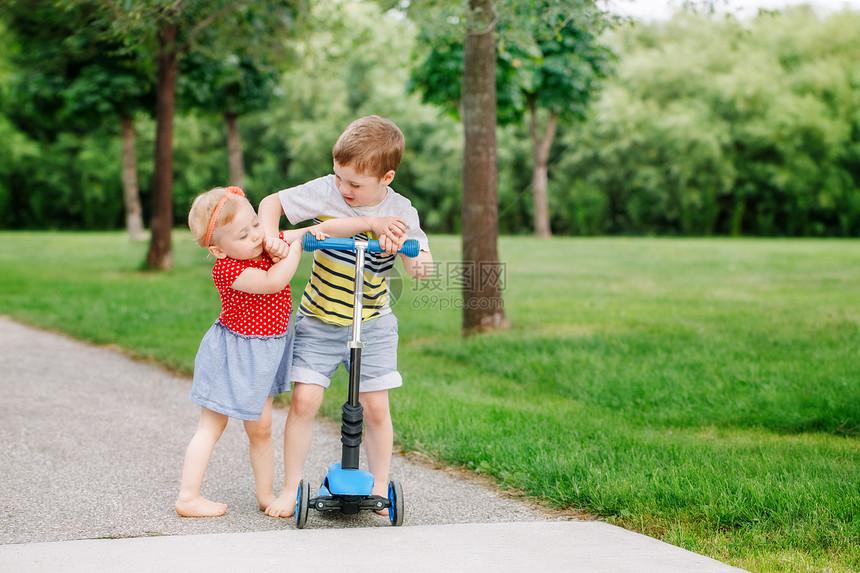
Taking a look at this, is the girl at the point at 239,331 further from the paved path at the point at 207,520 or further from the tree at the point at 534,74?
the tree at the point at 534,74

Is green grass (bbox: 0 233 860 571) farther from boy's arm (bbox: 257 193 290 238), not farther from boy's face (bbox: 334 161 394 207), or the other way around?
boy's face (bbox: 334 161 394 207)

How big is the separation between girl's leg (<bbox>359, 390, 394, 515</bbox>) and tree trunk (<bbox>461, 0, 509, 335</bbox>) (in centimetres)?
435

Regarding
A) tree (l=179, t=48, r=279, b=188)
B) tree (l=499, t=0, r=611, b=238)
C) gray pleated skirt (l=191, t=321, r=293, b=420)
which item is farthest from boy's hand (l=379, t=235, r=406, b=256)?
tree (l=179, t=48, r=279, b=188)

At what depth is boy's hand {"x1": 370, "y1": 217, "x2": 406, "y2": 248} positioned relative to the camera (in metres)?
3.04

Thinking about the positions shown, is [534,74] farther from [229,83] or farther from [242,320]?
[242,320]

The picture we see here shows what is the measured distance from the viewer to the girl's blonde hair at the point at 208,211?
3107mm

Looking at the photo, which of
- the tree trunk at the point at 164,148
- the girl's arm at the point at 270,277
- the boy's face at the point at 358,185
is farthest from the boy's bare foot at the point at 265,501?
the tree trunk at the point at 164,148

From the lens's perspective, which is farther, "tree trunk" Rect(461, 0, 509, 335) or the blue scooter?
"tree trunk" Rect(461, 0, 509, 335)

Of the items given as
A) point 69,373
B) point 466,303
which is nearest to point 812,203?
point 466,303

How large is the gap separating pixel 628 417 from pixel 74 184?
42.5 meters

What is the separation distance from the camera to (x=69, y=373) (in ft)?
21.2

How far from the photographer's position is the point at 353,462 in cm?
→ 311

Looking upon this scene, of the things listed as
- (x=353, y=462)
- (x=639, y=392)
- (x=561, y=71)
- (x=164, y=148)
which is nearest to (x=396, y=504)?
(x=353, y=462)

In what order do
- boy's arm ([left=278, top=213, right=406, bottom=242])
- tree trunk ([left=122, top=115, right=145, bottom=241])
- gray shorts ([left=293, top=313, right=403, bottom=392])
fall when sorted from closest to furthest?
boy's arm ([left=278, top=213, right=406, bottom=242]) < gray shorts ([left=293, top=313, right=403, bottom=392]) < tree trunk ([left=122, top=115, right=145, bottom=241])
